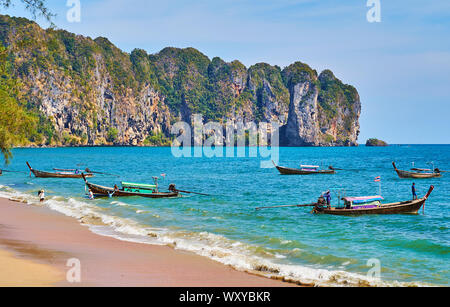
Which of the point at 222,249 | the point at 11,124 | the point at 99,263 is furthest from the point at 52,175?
Answer: the point at 99,263

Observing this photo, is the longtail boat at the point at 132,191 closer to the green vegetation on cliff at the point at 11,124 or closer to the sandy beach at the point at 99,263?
the green vegetation on cliff at the point at 11,124

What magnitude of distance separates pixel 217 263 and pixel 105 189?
2248 centimetres

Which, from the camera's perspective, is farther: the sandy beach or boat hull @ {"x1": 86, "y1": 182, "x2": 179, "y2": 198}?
boat hull @ {"x1": 86, "y1": 182, "x2": 179, "y2": 198}

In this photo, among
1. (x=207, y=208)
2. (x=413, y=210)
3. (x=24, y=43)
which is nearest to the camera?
(x=24, y=43)

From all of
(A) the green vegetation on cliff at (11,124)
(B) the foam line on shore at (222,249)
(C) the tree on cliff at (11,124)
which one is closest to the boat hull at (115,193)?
(B) the foam line on shore at (222,249)

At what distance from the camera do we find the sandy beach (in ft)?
39.9

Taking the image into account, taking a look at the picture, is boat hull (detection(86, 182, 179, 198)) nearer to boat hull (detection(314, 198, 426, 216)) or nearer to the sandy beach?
boat hull (detection(314, 198, 426, 216))

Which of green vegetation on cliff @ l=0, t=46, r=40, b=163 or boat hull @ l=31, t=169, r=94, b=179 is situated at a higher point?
green vegetation on cliff @ l=0, t=46, r=40, b=163

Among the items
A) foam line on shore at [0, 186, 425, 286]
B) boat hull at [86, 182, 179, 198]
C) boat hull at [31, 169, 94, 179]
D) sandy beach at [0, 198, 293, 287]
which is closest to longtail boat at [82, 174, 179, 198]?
boat hull at [86, 182, 179, 198]

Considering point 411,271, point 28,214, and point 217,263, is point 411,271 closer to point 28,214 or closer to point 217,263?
point 217,263

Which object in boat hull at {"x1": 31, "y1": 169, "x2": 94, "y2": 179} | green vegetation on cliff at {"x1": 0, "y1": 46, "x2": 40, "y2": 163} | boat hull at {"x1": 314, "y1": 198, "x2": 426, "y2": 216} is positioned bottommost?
boat hull at {"x1": 31, "y1": 169, "x2": 94, "y2": 179}

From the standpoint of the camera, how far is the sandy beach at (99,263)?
1217 centimetres
